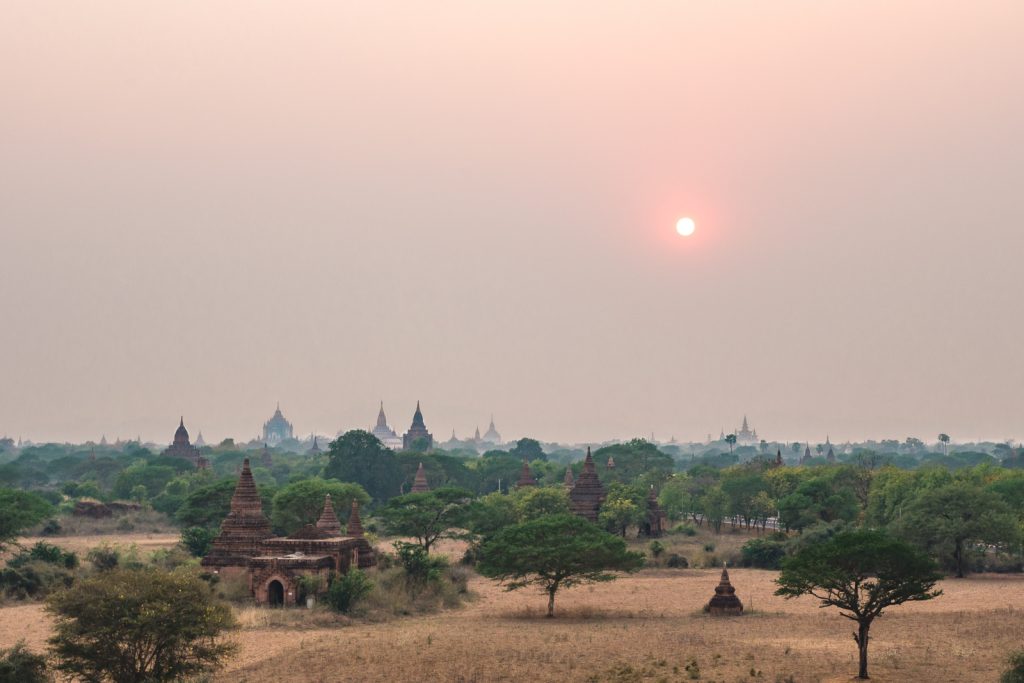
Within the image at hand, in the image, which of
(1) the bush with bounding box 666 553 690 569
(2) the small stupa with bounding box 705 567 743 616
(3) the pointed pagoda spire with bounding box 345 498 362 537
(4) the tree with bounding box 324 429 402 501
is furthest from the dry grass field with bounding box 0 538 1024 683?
(4) the tree with bounding box 324 429 402 501

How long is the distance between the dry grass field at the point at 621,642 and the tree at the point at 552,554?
1.80 m

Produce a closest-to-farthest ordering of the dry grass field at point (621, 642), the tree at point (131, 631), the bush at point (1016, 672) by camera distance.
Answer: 1. the bush at point (1016, 672)
2. the tree at point (131, 631)
3. the dry grass field at point (621, 642)

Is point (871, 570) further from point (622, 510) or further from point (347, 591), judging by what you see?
point (622, 510)

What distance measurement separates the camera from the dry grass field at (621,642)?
39312 millimetres

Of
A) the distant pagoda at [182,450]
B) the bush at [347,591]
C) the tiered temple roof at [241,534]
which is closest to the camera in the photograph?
the bush at [347,591]

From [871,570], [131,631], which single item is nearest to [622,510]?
[871,570]

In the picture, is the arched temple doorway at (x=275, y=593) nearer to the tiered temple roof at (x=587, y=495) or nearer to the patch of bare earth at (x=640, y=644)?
the patch of bare earth at (x=640, y=644)

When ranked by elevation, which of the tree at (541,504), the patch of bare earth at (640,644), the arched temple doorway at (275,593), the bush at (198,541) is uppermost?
the tree at (541,504)

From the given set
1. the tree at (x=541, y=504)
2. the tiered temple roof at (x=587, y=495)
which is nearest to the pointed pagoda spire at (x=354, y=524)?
the tree at (x=541, y=504)

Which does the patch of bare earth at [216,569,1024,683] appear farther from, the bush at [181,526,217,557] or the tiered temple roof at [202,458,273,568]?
the bush at [181,526,217,557]

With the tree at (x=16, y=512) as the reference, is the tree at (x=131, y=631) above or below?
below

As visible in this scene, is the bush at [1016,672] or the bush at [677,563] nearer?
the bush at [1016,672]

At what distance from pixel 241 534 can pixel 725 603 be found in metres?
25.7

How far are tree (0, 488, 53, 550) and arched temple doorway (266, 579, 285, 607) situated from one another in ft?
101
